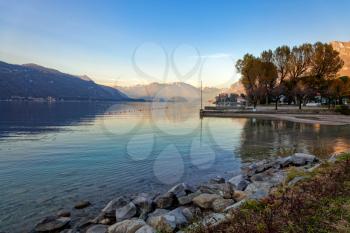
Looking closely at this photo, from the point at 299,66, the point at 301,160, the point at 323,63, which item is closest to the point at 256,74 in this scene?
the point at 299,66

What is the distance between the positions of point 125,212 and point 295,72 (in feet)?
324

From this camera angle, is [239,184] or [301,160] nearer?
[239,184]

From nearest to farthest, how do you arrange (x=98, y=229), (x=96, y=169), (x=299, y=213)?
(x=299, y=213), (x=98, y=229), (x=96, y=169)

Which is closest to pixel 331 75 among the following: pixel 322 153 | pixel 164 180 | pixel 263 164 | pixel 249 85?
pixel 249 85

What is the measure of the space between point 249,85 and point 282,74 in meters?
13.1

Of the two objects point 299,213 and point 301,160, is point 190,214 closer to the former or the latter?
point 299,213

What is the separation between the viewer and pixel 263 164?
18125 millimetres

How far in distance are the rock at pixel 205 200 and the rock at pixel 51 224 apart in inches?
203

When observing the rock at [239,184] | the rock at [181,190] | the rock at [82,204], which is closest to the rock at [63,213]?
the rock at [82,204]

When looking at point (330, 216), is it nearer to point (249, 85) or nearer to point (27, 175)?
point (27, 175)

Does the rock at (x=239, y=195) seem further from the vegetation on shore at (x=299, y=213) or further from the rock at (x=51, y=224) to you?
the rock at (x=51, y=224)

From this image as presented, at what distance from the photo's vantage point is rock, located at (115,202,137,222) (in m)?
9.80

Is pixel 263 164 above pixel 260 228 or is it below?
below

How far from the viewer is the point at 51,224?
9.61 m
